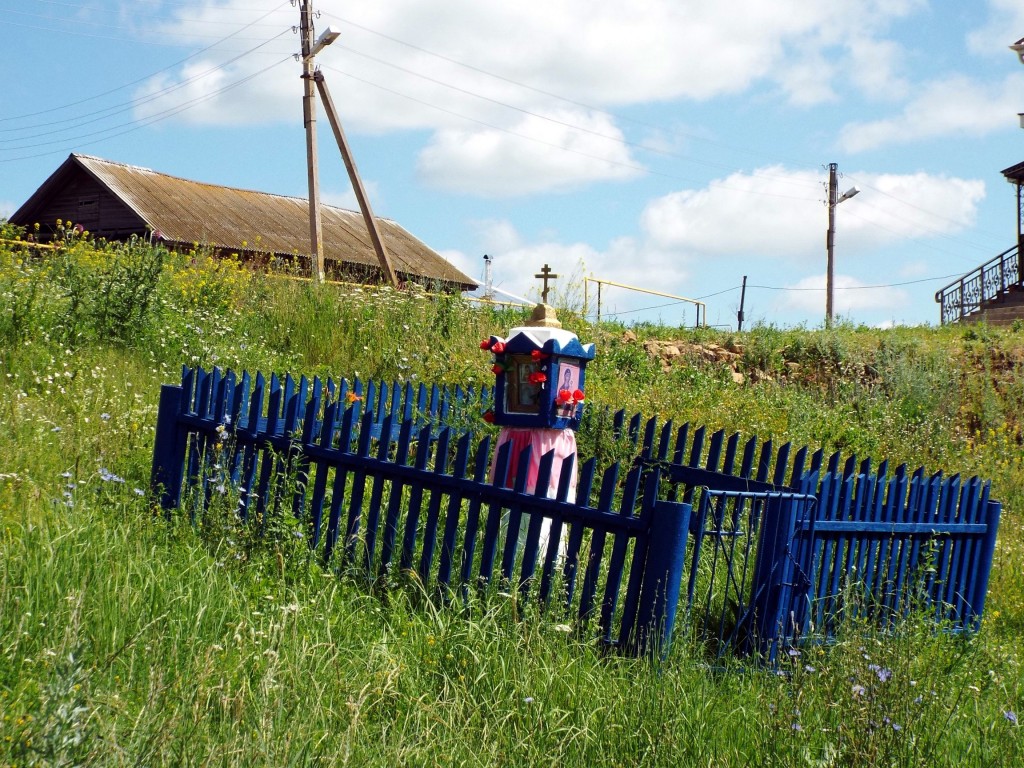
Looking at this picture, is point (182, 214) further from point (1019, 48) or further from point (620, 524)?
point (620, 524)

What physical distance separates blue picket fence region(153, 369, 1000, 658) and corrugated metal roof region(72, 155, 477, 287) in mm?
18821

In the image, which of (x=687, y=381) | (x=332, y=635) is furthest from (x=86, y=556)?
(x=687, y=381)

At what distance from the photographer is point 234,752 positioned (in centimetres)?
264

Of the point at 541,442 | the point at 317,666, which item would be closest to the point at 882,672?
the point at 317,666

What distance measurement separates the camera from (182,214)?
27.7 metres

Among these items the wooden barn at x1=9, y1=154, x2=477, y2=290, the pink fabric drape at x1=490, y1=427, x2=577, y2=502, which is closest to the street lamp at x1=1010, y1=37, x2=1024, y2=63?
the pink fabric drape at x1=490, y1=427, x2=577, y2=502

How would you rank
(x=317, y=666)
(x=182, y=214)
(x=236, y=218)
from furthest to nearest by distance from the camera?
(x=236, y=218), (x=182, y=214), (x=317, y=666)

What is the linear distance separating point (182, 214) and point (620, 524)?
25857mm

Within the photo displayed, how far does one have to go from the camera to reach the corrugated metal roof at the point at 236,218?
26.9 m

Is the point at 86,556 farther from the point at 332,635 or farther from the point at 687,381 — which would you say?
the point at 687,381

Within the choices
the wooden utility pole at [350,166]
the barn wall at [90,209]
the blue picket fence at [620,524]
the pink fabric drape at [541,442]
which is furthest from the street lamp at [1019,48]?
the barn wall at [90,209]

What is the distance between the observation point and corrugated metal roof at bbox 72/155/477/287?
26.9 metres

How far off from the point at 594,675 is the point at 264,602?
155cm

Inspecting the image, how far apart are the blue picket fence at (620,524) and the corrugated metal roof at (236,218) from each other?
61.7 feet
